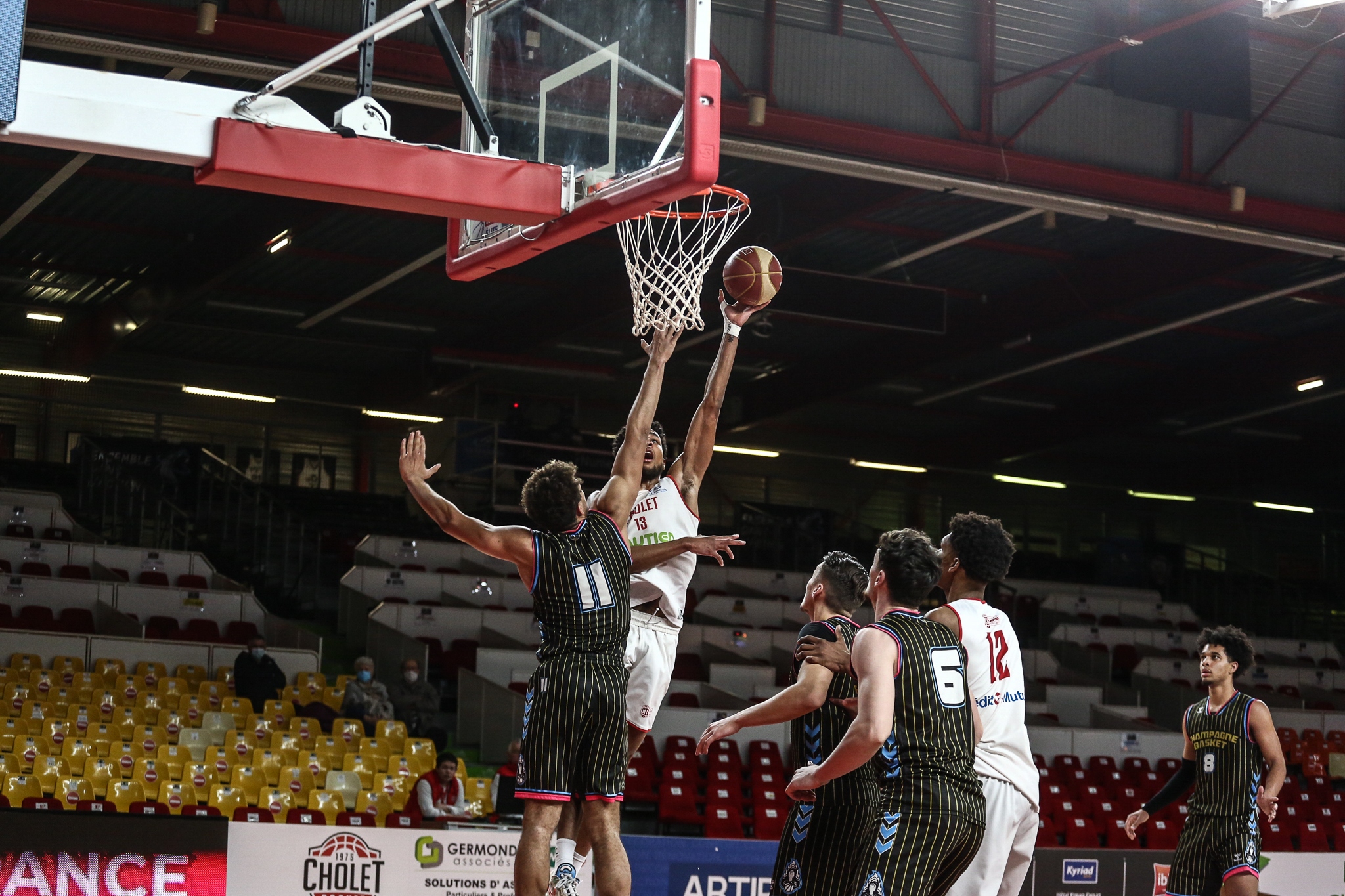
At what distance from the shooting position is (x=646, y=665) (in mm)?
7516

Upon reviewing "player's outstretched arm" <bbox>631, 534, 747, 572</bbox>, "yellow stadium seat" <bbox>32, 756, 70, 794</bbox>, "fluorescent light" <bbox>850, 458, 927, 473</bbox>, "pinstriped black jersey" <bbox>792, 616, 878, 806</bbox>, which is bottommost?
"yellow stadium seat" <bbox>32, 756, 70, 794</bbox>

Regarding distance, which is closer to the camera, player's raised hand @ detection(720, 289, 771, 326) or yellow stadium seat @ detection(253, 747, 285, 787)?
player's raised hand @ detection(720, 289, 771, 326)

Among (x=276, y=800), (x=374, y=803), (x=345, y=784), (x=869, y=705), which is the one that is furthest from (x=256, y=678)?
(x=869, y=705)

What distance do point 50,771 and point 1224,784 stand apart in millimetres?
9852

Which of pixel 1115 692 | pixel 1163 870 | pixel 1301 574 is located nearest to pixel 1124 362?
pixel 1115 692

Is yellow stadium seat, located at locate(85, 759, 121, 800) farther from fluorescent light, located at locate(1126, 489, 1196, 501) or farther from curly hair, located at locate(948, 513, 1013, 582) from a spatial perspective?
fluorescent light, located at locate(1126, 489, 1196, 501)

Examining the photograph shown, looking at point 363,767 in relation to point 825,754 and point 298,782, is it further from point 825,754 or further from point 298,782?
point 825,754

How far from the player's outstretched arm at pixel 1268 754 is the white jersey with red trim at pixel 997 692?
138 inches

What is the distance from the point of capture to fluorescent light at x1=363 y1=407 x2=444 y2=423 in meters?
30.9

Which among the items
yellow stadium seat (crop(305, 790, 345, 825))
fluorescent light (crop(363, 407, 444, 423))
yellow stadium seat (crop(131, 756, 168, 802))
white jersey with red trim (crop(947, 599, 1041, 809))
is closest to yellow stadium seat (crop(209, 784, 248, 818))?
yellow stadium seat (crop(131, 756, 168, 802))

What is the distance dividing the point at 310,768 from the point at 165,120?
970 cm

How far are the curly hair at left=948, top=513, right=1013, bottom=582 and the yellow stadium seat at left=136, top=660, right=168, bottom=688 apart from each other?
12418 millimetres

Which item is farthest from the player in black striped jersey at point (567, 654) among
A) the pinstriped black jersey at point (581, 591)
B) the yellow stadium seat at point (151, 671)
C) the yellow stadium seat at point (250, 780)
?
the yellow stadium seat at point (151, 671)

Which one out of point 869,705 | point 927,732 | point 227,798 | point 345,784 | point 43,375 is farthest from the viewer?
point 43,375
